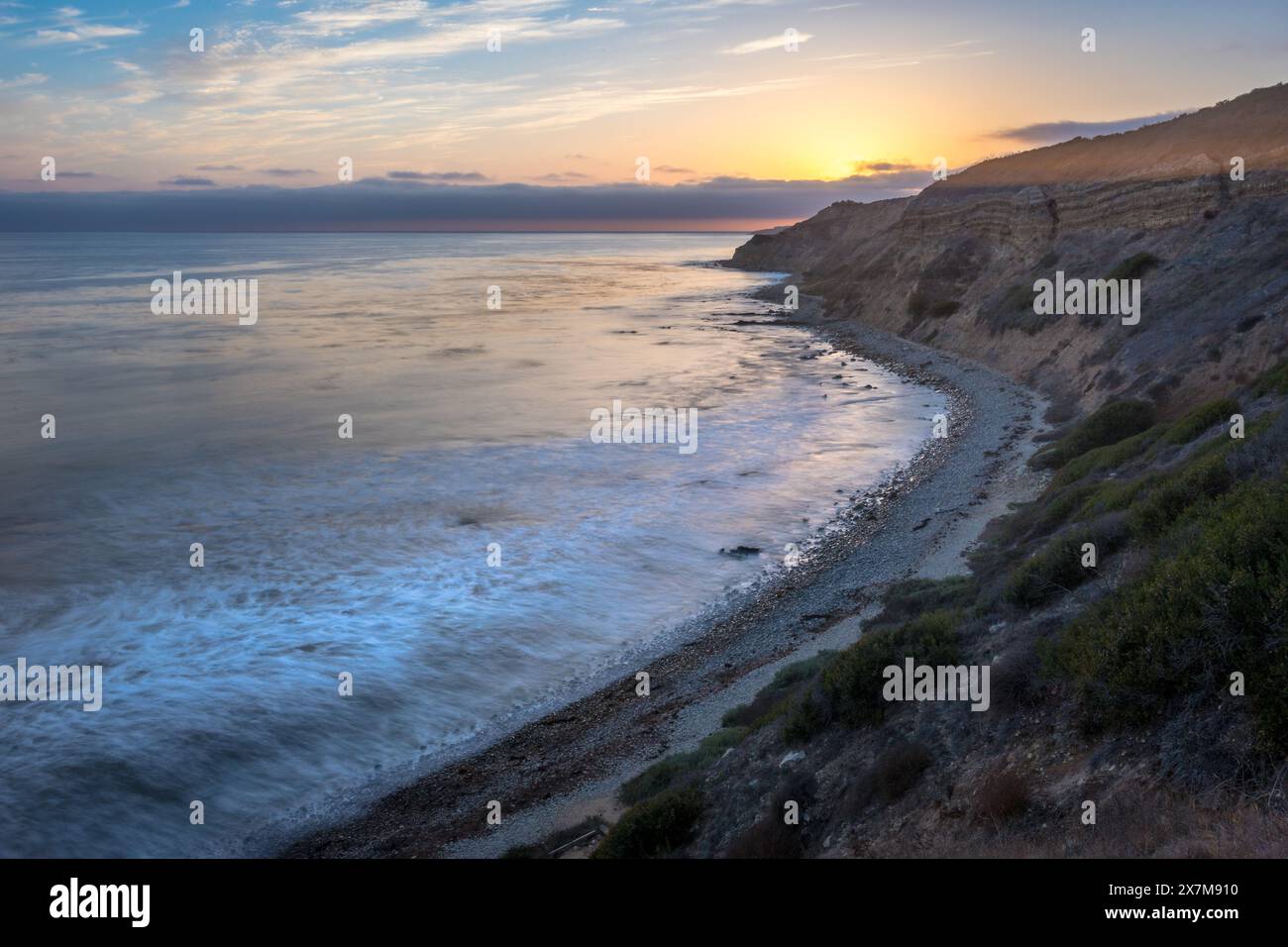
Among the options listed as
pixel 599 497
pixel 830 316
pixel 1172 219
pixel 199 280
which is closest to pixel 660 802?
pixel 599 497

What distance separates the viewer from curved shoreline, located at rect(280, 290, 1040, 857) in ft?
38.8

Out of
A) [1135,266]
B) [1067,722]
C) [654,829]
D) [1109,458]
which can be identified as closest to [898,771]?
[1067,722]

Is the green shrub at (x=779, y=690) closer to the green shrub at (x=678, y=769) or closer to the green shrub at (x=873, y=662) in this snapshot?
the green shrub at (x=678, y=769)

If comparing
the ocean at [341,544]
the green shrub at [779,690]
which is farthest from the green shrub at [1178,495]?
the ocean at [341,544]

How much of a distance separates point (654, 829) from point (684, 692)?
5.29 m

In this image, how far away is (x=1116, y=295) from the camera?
123 ft

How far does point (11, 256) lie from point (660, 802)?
236603 mm

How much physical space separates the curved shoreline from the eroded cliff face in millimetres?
6944

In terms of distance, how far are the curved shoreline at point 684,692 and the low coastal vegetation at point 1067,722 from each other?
4.34 ft

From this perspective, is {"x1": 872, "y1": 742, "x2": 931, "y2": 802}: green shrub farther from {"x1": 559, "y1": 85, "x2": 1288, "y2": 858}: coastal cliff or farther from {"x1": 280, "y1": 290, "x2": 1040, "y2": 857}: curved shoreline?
{"x1": 280, "y1": 290, "x2": 1040, "y2": 857}: curved shoreline

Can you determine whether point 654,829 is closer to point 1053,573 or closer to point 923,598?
point 1053,573

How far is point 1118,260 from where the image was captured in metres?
41.7

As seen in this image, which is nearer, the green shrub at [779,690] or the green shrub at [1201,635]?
the green shrub at [1201,635]

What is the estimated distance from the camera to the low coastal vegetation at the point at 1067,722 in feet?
22.7
